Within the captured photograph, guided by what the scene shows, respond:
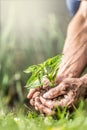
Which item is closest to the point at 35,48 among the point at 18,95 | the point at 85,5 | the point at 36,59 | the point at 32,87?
the point at 36,59

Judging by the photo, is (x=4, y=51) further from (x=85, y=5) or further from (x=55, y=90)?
(x=55, y=90)

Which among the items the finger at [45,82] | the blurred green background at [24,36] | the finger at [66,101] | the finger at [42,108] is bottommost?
the finger at [66,101]

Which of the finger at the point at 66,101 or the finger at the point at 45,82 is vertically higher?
the finger at the point at 45,82

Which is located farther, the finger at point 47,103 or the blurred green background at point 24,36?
the blurred green background at point 24,36

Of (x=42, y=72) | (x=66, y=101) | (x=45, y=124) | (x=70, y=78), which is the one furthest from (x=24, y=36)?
(x=45, y=124)

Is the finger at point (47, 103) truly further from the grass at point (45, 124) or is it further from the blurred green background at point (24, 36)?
the blurred green background at point (24, 36)

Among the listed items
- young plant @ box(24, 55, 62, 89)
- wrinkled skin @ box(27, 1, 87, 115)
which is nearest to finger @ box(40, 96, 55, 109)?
wrinkled skin @ box(27, 1, 87, 115)

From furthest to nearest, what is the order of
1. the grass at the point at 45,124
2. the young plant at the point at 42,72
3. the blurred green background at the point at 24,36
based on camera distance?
the blurred green background at the point at 24,36
the young plant at the point at 42,72
the grass at the point at 45,124

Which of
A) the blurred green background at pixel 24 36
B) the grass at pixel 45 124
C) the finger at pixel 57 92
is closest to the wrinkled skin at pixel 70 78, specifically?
the finger at pixel 57 92

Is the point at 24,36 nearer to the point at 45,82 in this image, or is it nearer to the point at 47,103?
the point at 45,82

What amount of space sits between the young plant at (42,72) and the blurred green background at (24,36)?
1935mm

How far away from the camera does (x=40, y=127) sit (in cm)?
263

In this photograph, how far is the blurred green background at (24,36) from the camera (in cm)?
562

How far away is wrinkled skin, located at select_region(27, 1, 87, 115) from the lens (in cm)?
319
